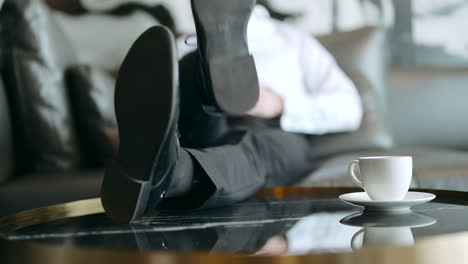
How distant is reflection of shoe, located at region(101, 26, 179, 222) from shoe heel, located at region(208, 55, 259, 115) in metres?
0.22

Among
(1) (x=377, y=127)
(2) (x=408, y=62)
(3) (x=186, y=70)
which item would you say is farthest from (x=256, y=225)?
(2) (x=408, y=62)

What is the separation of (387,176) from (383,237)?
18 centimetres

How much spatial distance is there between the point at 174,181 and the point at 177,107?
0.20 meters

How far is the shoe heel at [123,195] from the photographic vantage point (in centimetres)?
73

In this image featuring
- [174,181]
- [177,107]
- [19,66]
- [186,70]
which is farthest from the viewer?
[19,66]

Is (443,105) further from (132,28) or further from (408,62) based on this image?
(132,28)

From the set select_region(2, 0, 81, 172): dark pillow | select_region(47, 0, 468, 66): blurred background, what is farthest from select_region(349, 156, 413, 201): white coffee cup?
select_region(47, 0, 468, 66): blurred background

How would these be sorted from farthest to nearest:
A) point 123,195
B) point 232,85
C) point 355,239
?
1. point 232,85
2. point 123,195
3. point 355,239

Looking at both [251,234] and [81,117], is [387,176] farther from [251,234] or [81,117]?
[81,117]

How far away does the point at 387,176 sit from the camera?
2.66ft

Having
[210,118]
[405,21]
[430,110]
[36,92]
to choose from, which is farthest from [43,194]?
[405,21]

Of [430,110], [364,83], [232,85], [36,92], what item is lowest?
[430,110]

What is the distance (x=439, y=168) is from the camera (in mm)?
1478

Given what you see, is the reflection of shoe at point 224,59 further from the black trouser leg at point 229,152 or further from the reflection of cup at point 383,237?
the reflection of cup at point 383,237
